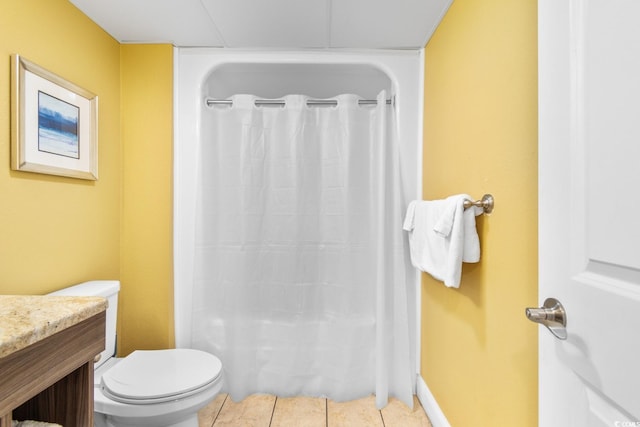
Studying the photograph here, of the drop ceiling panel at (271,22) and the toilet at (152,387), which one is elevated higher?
the drop ceiling panel at (271,22)

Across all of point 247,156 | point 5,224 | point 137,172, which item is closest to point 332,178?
point 247,156

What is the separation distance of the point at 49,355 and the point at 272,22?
1665 mm

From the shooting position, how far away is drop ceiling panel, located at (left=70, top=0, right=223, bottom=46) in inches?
62.7

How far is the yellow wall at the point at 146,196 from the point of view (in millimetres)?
1974

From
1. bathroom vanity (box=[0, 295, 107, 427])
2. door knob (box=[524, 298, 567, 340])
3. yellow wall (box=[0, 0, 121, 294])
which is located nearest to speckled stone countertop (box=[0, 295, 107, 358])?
bathroom vanity (box=[0, 295, 107, 427])

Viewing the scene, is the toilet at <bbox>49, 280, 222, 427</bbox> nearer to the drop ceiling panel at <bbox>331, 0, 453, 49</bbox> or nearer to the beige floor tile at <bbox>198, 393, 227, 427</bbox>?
the beige floor tile at <bbox>198, 393, 227, 427</bbox>

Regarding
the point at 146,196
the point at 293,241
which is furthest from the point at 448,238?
the point at 146,196

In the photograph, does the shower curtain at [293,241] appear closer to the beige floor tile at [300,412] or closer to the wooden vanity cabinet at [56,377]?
the beige floor tile at [300,412]

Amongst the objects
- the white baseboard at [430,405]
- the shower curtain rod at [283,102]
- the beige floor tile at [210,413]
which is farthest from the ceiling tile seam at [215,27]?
the white baseboard at [430,405]

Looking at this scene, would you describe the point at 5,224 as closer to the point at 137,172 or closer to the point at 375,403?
the point at 137,172

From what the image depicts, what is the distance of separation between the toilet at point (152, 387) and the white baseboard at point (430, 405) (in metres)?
1.07

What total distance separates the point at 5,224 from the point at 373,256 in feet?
5.53

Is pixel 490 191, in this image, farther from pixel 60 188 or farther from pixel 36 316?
pixel 60 188

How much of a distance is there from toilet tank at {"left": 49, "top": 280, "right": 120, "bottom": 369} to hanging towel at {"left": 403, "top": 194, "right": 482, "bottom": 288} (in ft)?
4.96
